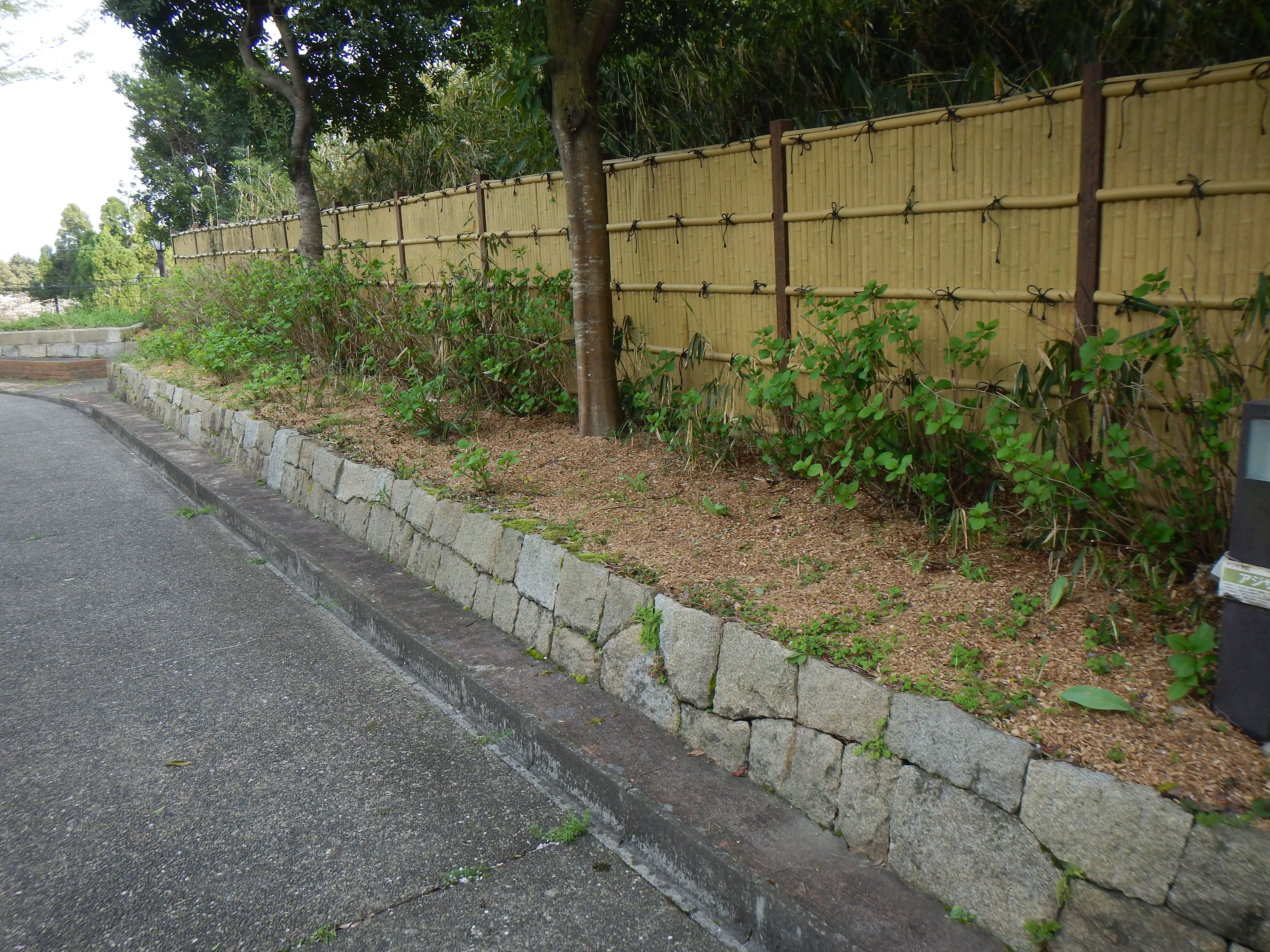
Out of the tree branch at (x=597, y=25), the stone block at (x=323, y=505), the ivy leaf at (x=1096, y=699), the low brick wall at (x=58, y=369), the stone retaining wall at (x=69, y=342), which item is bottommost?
the stone block at (x=323, y=505)

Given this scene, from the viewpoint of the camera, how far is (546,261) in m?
7.72

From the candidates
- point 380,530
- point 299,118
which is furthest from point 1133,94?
point 299,118

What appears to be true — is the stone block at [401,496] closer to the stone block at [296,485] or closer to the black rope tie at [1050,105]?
the stone block at [296,485]

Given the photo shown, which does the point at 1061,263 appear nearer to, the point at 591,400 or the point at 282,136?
the point at 591,400

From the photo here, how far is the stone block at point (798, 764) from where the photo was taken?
2.99 metres

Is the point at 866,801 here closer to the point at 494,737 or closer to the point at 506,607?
the point at 494,737

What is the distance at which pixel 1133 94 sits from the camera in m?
3.79

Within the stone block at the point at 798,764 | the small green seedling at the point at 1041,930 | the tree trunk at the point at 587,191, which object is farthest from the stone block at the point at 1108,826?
the tree trunk at the point at 587,191

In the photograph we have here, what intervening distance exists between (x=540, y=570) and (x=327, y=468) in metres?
3.01

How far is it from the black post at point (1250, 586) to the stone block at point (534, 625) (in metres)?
2.69

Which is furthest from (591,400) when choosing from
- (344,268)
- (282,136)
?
(282,136)

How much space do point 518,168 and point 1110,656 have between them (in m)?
7.61

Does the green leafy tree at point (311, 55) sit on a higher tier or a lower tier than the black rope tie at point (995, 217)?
higher

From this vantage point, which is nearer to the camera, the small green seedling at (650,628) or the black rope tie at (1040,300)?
the small green seedling at (650,628)
